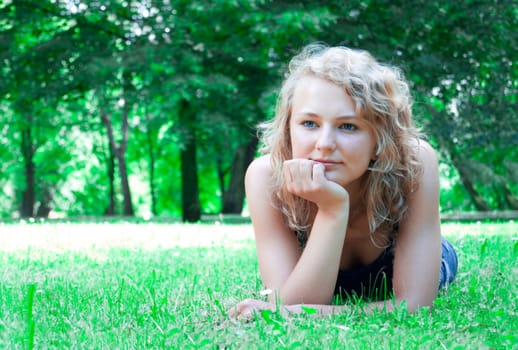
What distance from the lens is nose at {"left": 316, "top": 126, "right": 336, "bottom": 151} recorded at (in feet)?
9.59

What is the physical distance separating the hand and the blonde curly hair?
0.24 meters

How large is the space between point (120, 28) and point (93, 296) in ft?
31.9

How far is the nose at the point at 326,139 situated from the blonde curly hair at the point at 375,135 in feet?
0.52

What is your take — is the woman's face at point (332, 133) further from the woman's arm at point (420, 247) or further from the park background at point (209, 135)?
the park background at point (209, 135)

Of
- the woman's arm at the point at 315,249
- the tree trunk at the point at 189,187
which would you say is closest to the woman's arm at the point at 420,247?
the woman's arm at the point at 315,249

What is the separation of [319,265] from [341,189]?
0.35 meters

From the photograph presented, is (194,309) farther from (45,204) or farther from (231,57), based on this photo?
(45,204)

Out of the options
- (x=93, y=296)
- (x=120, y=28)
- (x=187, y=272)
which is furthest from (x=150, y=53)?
(x=93, y=296)

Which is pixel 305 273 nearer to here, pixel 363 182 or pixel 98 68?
pixel 363 182

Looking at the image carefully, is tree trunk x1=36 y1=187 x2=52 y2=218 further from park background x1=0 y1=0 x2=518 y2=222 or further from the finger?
the finger

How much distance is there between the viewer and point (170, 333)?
2.57 metres

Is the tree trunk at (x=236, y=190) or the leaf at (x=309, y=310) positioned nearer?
the leaf at (x=309, y=310)

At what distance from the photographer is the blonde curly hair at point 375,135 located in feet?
10.00

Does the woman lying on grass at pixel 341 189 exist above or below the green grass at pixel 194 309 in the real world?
above
